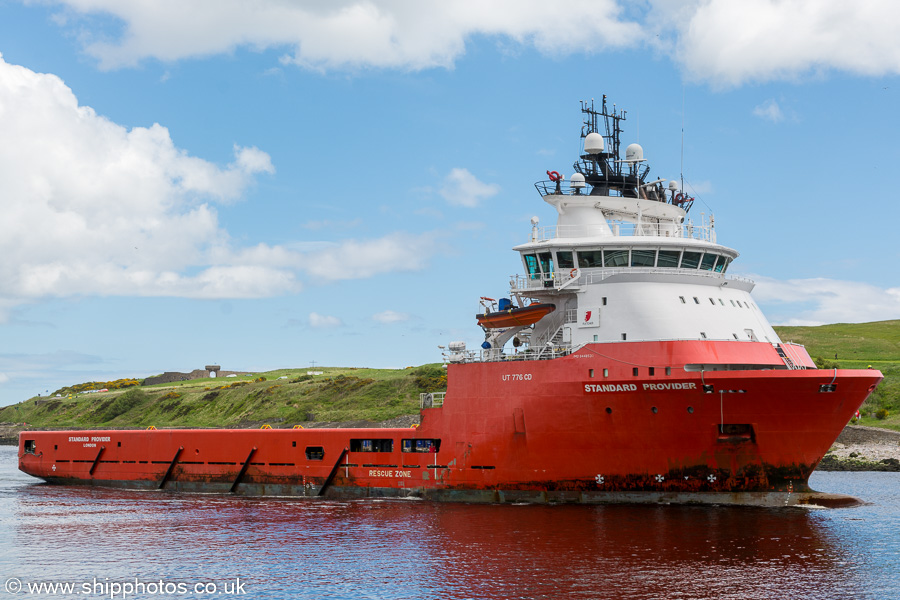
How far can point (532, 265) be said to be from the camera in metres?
29.0

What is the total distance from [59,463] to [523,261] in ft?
81.8

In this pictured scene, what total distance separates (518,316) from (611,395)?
4.64 metres

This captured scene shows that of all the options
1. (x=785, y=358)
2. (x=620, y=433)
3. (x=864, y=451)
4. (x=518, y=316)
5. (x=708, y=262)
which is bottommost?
(x=864, y=451)

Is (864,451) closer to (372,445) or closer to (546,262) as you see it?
(546,262)

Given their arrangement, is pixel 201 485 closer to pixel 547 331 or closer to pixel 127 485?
pixel 127 485

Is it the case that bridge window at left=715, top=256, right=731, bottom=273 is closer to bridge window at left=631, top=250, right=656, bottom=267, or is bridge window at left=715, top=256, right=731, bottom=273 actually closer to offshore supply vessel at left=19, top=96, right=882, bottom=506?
offshore supply vessel at left=19, top=96, right=882, bottom=506

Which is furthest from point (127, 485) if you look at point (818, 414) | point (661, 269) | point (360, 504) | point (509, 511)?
point (818, 414)

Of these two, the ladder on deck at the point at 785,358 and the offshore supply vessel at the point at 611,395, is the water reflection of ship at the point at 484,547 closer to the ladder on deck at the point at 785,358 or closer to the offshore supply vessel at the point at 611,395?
the offshore supply vessel at the point at 611,395

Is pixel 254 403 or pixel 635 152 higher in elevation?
pixel 635 152

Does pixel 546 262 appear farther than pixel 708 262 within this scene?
Yes

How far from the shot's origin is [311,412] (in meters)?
69.6

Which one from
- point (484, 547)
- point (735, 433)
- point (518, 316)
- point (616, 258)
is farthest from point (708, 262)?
point (484, 547)

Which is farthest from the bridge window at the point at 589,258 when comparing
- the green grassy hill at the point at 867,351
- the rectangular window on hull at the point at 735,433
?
the green grassy hill at the point at 867,351

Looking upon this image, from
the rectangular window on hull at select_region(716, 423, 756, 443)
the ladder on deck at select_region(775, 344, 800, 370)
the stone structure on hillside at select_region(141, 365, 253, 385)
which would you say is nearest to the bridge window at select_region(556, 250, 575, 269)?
the ladder on deck at select_region(775, 344, 800, 370)
